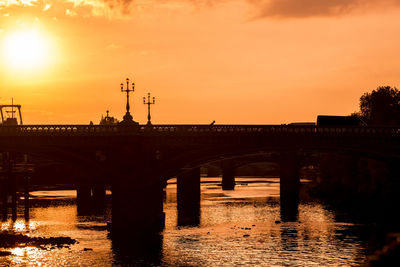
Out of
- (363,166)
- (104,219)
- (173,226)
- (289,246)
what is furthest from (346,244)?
(363,166)

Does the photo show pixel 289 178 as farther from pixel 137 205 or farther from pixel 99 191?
pixel 137 205

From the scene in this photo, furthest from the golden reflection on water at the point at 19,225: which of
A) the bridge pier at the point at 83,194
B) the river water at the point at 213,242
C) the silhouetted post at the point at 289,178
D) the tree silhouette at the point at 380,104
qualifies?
the tree silhouette at the point at 380,104

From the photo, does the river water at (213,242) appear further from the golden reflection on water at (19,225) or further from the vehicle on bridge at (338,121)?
the vehicle on bridge at (338,121)

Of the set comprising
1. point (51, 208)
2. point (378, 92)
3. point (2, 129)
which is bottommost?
point (51, 208)

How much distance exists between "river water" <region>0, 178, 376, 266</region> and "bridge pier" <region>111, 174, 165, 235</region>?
81.1 inches

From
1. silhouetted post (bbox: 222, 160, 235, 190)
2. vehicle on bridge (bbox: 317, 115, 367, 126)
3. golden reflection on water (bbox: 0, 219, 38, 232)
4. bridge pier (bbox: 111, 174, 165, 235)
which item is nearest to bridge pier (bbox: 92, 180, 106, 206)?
golden reflection on water (bbox: 0, 219, 38, 232)

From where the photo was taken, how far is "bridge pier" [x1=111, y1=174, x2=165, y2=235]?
240 feet

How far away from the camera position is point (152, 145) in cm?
7556

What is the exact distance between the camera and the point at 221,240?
209ft

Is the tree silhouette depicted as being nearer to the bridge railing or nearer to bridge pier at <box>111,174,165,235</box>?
the bridge railing

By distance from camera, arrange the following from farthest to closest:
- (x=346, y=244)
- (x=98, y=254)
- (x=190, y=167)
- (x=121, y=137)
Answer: (x=190, y=167) < (x=121, y=137) < (x=346, y=244) < (x=98, y=254)

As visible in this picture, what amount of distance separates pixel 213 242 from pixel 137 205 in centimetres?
1472

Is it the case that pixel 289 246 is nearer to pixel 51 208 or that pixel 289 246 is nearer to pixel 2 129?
pixel 2 129

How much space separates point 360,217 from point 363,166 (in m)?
28.9
